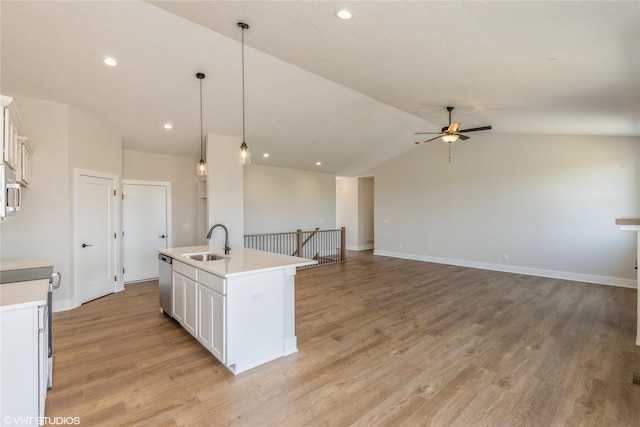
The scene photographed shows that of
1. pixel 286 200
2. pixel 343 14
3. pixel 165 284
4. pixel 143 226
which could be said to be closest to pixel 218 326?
pixel 165 284

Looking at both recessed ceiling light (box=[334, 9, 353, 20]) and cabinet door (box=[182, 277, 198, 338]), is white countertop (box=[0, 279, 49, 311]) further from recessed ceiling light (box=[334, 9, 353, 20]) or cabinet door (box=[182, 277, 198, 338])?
recessed ceiling light (box=[334, 9, 353, 20])

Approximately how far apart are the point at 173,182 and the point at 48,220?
101 inches

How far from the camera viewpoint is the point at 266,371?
278 cm

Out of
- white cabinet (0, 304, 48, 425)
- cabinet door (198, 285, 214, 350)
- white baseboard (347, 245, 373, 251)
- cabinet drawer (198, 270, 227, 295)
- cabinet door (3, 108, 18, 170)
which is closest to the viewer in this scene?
white cabinet (0, 304, 48, 425)

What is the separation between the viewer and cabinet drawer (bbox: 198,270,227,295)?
106 inches

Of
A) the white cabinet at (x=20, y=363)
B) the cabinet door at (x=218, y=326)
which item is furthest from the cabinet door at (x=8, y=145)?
the cabinet door at (x=218, y=326)

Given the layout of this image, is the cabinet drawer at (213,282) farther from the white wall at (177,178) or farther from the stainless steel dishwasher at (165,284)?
the white wall at (177,178)

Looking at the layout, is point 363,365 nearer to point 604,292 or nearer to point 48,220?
point 48,220

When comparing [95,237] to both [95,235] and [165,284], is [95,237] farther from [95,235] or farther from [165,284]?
[165,284]

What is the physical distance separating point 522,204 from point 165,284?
733cm

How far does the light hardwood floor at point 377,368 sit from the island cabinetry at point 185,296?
8.5 inches

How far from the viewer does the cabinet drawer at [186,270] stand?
3.23 m

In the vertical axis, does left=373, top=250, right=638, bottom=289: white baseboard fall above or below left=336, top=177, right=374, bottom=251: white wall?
below

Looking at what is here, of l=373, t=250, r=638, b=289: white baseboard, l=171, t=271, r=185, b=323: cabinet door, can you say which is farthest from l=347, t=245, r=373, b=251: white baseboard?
l=171, t=271, r=185, b=323: cabinet door
